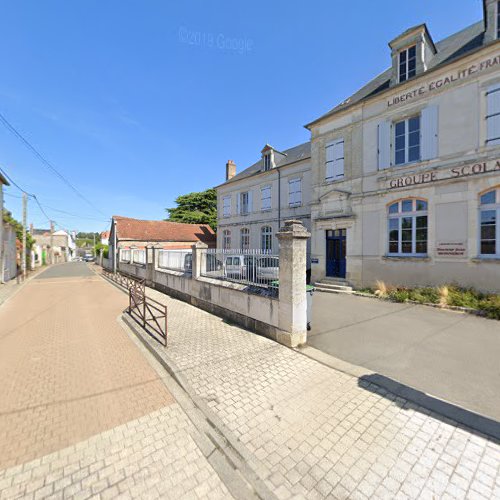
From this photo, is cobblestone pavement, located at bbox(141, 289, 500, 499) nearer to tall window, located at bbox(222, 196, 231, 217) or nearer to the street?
the street

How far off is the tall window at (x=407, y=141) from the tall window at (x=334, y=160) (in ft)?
7.39

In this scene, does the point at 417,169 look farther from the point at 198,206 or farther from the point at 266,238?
the point at 198,206

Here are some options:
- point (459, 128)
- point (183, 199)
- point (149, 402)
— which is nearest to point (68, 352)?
point (149, 402)

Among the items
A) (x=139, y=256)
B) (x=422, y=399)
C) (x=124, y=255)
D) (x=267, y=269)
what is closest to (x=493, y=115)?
(x=267, y=269)

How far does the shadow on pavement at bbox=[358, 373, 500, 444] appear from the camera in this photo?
2.72 meters

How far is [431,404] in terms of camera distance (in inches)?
124

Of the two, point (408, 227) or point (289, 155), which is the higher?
point (289, 155)

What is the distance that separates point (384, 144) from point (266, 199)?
914cm

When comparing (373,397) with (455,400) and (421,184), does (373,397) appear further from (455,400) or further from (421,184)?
(421,184)

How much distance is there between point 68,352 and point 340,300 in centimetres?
808

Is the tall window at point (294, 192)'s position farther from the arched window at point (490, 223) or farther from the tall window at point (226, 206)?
the arched window at point (490, 223)

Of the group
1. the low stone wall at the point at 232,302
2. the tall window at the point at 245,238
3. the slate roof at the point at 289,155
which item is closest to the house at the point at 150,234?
the tall window at the point at 245,238

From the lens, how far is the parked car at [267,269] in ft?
18.9

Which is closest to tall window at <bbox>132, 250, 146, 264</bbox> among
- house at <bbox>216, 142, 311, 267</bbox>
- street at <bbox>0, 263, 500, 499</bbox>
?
house at <bbox>216, 142, 311, 267</bbox>
